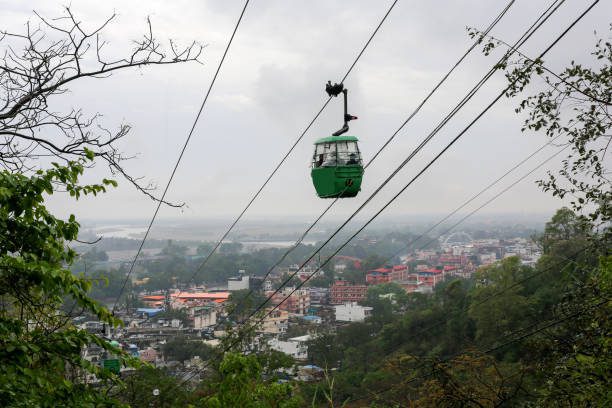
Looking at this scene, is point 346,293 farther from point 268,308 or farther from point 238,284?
point 238,284

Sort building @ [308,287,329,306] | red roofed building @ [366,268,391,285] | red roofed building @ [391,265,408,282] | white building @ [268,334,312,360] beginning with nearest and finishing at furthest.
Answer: white building @ [268,334,312,360] < building @ [308,287,329,306] < red roofed building @ [366,268,391,285] < red roofed building @ [391,265,408,282]

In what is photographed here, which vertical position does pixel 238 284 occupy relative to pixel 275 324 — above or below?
above

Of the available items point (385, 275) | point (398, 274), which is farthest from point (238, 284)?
point (398, 274)

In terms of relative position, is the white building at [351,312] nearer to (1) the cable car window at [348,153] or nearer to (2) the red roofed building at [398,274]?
(2) the red roofed building at [398,274]

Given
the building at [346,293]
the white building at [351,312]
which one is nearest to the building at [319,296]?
the building at [346,293]

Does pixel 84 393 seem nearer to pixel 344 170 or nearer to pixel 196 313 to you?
pixel 344 170

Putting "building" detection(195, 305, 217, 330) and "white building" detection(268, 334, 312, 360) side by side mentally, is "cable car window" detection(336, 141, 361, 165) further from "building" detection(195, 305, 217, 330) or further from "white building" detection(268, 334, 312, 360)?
"building" detection(195, 305, 217, 330)

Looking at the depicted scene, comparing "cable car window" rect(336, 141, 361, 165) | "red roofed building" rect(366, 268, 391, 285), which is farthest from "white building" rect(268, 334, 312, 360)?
"cable car window" rect(336, 141, 361, 165)
